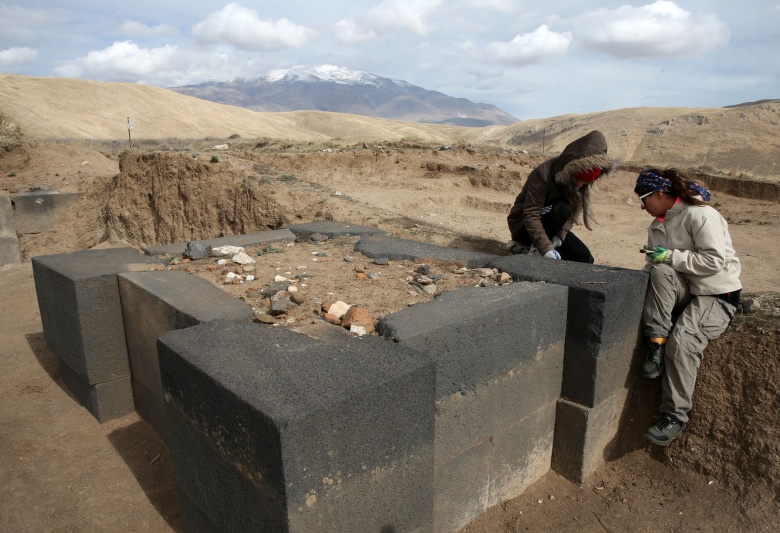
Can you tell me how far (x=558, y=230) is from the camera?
4.38m

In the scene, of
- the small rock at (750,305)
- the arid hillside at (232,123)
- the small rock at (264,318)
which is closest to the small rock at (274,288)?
the small rock at (264,318)

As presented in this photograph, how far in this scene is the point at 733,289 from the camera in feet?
10.3

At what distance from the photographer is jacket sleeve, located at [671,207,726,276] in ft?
9.93

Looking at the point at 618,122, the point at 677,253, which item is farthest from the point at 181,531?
the point at 618,122

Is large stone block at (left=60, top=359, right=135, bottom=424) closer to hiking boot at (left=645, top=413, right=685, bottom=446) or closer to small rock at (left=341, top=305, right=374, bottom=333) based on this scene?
small rock at (left=341, top=305, right=374, bottom=333)

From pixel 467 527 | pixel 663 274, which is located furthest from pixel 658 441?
pixel 467 527

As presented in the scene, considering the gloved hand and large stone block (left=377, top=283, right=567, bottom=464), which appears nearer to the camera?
large stone block (left=377, top=283, right=567, bottom=464)

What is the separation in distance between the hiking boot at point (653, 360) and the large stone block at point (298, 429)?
1.75 meters

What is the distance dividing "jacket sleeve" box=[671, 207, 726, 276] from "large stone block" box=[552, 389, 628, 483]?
2.96 feet

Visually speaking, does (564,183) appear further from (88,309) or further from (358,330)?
(88,309)

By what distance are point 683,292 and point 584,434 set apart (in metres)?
1.05

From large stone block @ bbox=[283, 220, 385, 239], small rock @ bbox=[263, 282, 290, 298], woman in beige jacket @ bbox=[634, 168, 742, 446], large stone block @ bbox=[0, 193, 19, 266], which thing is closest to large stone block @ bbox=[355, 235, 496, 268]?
large stone block @ bbox=[283, 220, 385, 239]

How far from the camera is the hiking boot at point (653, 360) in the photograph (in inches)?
127

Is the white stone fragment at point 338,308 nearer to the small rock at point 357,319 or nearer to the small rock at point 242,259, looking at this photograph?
the small rock at point 357,319
